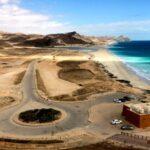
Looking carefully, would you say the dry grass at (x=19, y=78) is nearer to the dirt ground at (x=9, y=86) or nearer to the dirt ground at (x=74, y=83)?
the dirt ground at (x=9, y=86)

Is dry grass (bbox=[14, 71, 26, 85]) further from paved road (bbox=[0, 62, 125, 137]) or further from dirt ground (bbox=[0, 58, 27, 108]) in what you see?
paved road (bbox=[0, 62, 125, 137])

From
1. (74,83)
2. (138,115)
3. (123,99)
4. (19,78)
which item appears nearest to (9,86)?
(19,78)

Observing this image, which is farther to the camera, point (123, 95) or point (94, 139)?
point (123, 95)

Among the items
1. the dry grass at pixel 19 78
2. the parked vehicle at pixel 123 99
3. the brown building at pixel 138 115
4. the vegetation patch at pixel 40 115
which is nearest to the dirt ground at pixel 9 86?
the dry grass at pixel 19 78

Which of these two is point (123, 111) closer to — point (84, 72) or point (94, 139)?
point (94, 139)

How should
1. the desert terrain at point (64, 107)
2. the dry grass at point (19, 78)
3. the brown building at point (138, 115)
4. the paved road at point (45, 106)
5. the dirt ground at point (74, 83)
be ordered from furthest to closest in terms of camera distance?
1. the dry grass at point (19, 78)
2. the dirt ground at point (74, 83)
3. the brown building at point (138, 115)
4. the paved road at point (45, 106)
5. the desert terrain at point (64, 107)

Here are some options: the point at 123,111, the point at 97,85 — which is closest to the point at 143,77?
the point at 97,85
